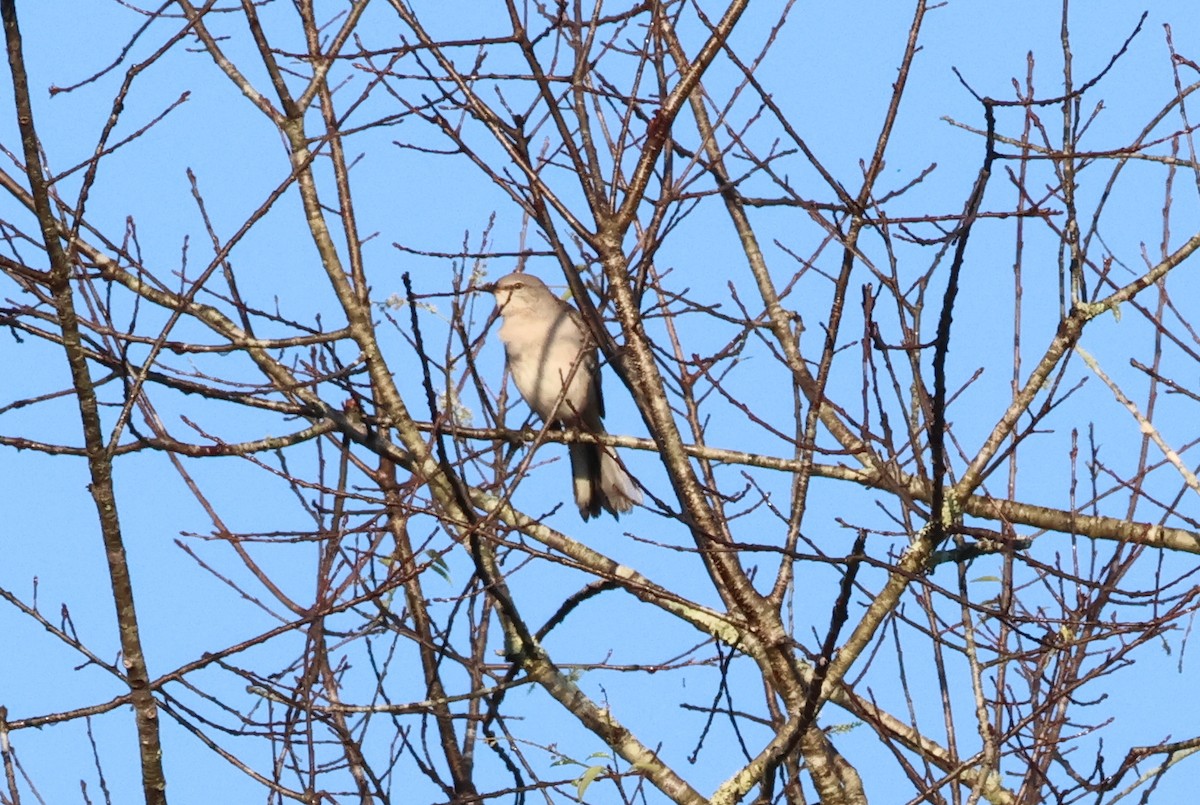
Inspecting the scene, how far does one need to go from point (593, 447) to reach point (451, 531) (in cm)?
267

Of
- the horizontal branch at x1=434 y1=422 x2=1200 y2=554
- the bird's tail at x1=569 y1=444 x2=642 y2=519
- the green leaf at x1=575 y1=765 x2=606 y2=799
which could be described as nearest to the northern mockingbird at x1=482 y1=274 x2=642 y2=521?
the bird's tail at x1=569 y1=444 x2=642 y2=519

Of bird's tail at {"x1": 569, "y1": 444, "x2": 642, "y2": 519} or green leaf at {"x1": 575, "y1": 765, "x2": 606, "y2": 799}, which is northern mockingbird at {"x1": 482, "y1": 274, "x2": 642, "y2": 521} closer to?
bird's tail at {"x1": 569, "y1": 444, "x2": 642, "y2": 519}

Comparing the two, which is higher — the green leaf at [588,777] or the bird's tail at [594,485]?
the bird's tail at [594,485]

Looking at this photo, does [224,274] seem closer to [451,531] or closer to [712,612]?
[451,531]

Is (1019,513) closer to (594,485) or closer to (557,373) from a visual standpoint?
(594,485)

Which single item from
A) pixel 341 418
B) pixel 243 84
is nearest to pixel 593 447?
pixel 341 418

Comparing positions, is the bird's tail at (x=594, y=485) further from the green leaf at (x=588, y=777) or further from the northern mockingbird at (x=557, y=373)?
the green leaf at (x=588, y=777)

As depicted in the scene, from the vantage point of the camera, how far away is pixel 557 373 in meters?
7.33

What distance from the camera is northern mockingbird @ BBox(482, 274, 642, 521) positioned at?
22.8ft

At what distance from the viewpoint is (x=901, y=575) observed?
3473 millimetres

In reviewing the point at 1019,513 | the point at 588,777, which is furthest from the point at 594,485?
the point at 588,777

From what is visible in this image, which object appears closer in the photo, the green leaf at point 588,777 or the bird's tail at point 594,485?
the green leaf at point 588,777

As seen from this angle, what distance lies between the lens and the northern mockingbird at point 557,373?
6957mm

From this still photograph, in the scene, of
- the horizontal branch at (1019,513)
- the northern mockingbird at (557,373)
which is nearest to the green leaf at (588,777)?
the horizontal branch at (1019,513)
